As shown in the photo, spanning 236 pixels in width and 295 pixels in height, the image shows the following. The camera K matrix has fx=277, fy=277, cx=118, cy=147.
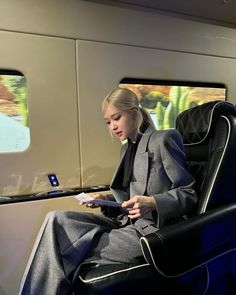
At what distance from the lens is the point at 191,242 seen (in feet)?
3.40

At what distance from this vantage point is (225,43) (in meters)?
2.32

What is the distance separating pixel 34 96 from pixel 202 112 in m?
0.98

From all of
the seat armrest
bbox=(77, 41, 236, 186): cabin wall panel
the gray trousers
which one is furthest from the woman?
bbox=(77, 41, 236, 186): cabin wall panel

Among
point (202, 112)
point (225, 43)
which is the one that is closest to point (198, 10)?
point (225, 43)

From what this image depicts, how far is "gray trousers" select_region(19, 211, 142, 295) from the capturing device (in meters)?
1.09

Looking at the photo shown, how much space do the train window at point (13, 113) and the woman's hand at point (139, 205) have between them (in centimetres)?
85

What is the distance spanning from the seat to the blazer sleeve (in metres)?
0.06

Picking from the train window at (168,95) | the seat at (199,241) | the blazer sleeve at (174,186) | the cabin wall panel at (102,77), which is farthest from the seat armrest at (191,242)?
the train window at (168,95)

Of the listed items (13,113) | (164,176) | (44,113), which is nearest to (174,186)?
(164,176)

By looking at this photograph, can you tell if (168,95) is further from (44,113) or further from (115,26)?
(44,113)

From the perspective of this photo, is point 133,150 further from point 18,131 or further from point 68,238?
point 18,131

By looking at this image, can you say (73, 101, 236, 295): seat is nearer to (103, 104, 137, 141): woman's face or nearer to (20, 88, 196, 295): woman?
(20, 88, 196, 295): woman

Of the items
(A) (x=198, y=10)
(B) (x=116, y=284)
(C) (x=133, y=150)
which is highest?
(A) (x=198, y=10)

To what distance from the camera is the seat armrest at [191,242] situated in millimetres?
973
